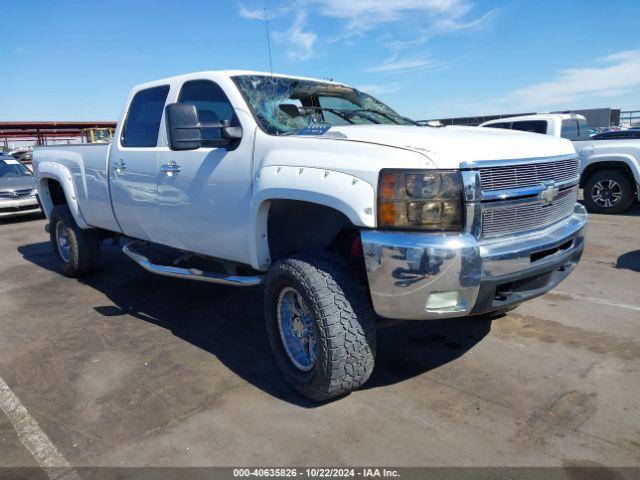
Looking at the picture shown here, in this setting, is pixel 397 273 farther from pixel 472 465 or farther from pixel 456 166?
pixel 472 465

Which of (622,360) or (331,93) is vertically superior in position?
(331,93)

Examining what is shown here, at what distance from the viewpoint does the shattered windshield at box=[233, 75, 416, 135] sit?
3.52 m

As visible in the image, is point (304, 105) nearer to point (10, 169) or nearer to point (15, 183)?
point (15, 183)

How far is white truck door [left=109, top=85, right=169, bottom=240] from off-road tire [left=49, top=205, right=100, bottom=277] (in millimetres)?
1208

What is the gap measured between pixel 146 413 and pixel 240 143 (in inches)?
71.2

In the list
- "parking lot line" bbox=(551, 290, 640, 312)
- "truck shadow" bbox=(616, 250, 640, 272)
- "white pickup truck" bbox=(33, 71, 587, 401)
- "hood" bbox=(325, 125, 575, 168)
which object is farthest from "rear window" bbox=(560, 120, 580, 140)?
"hood" bbox=(325, 125, 575, 168)

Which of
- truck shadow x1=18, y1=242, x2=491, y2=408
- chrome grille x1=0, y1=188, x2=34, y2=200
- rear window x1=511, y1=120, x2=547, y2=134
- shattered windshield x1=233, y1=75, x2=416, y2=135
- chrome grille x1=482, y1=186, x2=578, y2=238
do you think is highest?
shattered windshield x1=233, y1=75, x2=416, y2=135

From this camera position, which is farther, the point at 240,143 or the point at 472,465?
the point at 240,143

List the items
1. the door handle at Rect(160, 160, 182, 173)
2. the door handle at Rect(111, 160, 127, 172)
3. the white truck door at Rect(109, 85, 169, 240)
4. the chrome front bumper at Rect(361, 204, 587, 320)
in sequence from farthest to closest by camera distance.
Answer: the door handle at Rect(111, 160, 127, 172), the white truck door at Rect(109, 85, 169, 240), the door handle at Rect(160, 160, 182, 173), the chrome front bumper at Rect(361, 204, 587, 320)

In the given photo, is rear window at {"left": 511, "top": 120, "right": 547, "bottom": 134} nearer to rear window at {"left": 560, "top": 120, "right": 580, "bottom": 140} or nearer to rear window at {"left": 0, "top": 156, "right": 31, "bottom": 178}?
rear window at {"left": 560, "top": 120, "right": 580, "bottom": 140}

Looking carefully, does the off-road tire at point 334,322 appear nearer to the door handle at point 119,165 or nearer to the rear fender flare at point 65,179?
the door handle at point 119,165

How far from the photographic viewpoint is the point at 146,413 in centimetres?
299

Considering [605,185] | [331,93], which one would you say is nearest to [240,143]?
[331,93]

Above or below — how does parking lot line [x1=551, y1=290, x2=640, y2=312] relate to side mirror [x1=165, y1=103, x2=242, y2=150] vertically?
below
